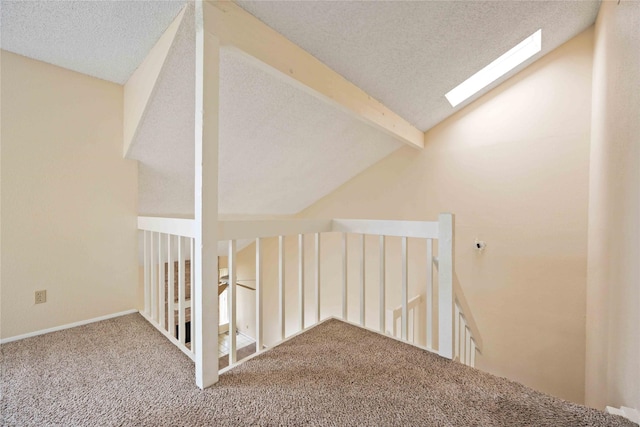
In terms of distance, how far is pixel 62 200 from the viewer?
187 cm

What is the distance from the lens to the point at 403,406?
1078 millimetres

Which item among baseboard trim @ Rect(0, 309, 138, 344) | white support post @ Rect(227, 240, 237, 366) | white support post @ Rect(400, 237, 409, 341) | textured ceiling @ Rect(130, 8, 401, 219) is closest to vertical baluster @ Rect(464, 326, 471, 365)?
white support post @ Rect(400, 237, 409, 341)

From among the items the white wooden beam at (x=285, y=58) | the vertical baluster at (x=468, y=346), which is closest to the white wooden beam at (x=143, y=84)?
the white wooden beam at (x=285, y=58)

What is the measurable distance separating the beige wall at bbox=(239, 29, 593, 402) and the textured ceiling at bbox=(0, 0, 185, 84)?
2820 mm

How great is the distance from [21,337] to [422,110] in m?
3.65

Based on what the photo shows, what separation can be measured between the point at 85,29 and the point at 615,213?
10.3ft

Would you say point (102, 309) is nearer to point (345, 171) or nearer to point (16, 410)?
point (16, 410)

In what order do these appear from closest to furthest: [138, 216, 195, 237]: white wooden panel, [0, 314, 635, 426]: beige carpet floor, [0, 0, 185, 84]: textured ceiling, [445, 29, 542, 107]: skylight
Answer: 1. [0, 314, 635, 426]: beige carpet floor
2. [0, 0, 185, 84]: textured ceiling
3. [138, 216, 195, 237]: white wooden panel
4. [445, 29, 542, 107]: skylight

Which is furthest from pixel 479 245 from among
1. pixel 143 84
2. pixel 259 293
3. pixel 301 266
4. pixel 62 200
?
pixel 62 200

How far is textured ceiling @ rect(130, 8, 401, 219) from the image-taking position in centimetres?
164

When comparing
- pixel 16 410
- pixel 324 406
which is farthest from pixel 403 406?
pixel 16 410

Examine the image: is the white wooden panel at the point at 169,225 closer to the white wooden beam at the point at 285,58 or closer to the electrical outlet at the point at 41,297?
the electrical outlet at the point at 41,297

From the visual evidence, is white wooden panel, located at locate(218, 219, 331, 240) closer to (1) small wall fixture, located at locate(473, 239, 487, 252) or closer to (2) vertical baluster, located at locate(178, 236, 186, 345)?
(2) vertical baluster, located at locate(178, 236, 186, 345)

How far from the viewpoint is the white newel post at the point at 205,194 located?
1.16 m
